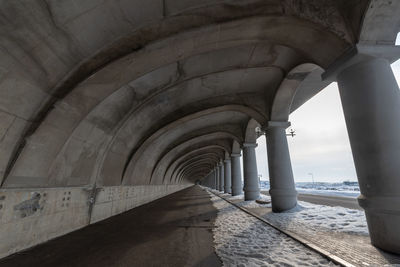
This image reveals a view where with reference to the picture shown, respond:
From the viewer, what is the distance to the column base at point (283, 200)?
784 centimetres

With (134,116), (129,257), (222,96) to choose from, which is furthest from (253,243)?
(222,96)

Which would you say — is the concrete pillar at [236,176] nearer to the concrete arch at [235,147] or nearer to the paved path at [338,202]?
the concrete arch at [235,147]

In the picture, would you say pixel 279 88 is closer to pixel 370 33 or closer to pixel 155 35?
pixel 370 33

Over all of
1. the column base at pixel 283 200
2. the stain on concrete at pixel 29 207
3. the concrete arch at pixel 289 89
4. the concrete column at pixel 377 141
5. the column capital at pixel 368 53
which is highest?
the concrete arch at pixel 289 89

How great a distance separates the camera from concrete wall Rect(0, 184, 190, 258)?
3.92m

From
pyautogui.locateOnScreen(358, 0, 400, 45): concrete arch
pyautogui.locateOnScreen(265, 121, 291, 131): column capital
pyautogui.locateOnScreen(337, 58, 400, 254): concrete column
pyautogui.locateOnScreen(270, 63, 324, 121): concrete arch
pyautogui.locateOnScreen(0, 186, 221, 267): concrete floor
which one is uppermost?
pyautogui.locateOnScreen(270, 63, 324, 121): concrete arch

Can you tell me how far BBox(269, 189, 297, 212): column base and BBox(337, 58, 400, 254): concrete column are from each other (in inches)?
167


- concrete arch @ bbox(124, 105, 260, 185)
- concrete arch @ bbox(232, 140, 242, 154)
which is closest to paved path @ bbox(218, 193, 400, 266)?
concrete arch @ bbox(124, 105, 260, 185)

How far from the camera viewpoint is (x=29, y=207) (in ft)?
14.3

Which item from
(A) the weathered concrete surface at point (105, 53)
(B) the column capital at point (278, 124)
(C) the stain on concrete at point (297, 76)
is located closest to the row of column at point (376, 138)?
(A) the weathered concrete surface at point (105, 53)

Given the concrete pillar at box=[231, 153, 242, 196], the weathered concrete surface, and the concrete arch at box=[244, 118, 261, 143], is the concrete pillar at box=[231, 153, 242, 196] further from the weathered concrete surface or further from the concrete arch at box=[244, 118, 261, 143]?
the weathered concrete surface

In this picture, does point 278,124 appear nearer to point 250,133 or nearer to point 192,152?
point 250,133

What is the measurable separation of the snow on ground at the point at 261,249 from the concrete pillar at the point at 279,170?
303 centimetres

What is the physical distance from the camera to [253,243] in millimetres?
4105
